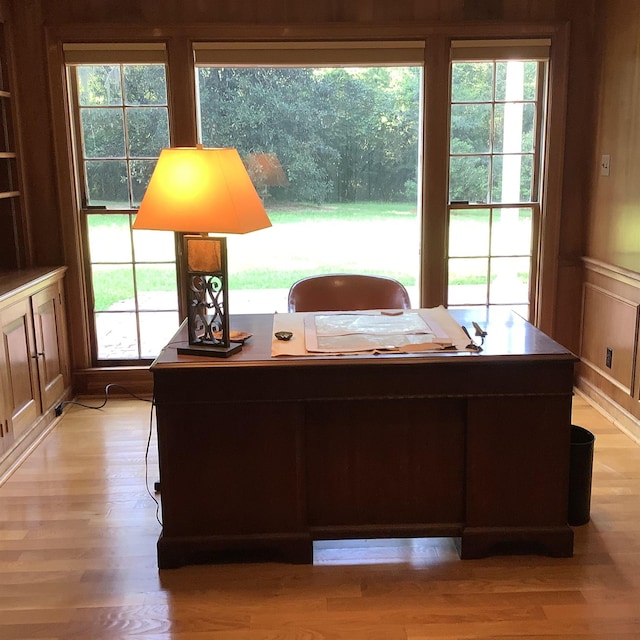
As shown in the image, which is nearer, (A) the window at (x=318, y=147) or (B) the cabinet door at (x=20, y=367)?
(B) the cabinet door at (x=20, y=367)

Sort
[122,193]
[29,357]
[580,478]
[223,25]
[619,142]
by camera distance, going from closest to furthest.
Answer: [580,478] < [29,357] < [619,142] < [223,25] < [122,193]

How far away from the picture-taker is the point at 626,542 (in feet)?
8.61

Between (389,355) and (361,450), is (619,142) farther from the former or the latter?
(361,450)

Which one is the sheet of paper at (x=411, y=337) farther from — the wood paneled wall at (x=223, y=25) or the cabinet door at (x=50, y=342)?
the wood paneled wall at (x=223, y=25)

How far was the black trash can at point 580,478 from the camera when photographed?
105 inches

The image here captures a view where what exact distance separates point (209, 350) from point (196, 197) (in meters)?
0.53

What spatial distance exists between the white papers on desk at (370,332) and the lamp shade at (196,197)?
518mm

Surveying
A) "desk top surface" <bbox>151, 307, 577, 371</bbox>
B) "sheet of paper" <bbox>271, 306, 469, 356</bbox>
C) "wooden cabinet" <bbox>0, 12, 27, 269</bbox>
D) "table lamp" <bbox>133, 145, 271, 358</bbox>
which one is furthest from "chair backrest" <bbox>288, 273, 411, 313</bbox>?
"wooden cabinet" <bbox>0, 12, 27, 269</bbox>

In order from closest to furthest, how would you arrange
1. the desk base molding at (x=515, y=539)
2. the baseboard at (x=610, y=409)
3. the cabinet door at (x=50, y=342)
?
the desk base molding at (x=515, y=539) → the baseboard at (x=610, y=409) → the cabinet door at (x=50, y=342)

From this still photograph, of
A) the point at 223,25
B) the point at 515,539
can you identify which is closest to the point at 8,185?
the point at 223,25

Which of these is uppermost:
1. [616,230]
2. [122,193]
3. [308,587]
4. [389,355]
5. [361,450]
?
[122,193]

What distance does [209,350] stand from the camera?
245 cm

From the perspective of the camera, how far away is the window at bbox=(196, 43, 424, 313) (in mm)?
4062

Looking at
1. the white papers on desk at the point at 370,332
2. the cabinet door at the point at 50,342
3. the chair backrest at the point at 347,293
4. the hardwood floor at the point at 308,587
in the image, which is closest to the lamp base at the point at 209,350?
the white papers on desk at the point at 370,332
